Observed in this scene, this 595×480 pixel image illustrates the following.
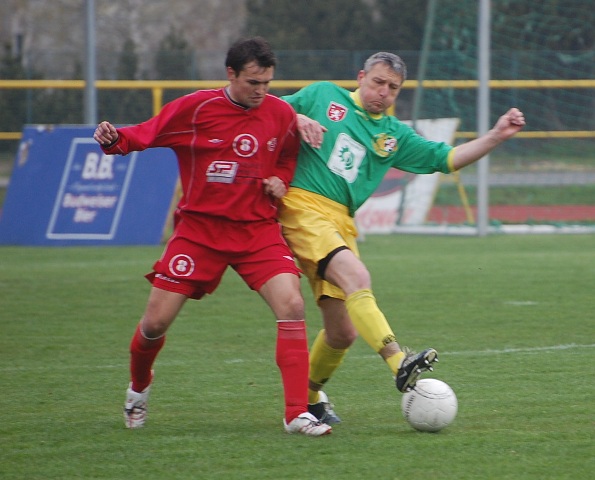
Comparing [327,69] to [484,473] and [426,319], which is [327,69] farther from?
[484,473]

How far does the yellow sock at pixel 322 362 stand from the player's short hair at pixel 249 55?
4.45 feet

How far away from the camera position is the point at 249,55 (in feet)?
17.0

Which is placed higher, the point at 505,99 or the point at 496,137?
the point at 496,137

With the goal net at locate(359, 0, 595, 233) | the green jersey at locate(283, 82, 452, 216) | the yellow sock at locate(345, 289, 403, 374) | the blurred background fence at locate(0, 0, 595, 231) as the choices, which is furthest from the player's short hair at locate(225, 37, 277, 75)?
the blurred background fence at locate(0, 0, 595, 231)

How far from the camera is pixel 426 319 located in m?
8.76

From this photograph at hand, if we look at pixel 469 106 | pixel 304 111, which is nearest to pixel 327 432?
pixel 304 111

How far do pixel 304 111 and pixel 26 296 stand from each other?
5.02 meters

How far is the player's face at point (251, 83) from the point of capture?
5182mm

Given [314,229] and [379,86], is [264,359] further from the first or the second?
[379,86]

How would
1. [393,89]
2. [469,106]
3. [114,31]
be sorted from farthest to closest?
[114,31] < [469,106] < [393,89]

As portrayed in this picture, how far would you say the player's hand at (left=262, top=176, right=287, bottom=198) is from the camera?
5336 mm

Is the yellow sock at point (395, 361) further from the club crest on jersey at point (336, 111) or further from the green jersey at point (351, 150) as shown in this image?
the club crest on jersey at point (336, 111)

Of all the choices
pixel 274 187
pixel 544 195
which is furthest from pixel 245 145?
pixel 544 195

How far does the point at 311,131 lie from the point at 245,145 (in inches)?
12.0
